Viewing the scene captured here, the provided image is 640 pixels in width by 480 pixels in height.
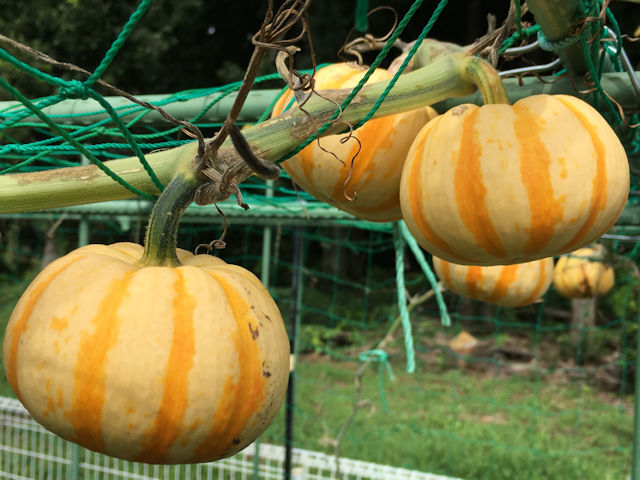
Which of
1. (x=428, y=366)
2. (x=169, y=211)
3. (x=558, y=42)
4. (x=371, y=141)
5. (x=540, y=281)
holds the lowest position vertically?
(x=428, y=366)

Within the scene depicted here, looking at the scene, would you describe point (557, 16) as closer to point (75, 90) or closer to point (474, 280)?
point (75, 90)

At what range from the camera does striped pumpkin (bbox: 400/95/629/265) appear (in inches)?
31.8

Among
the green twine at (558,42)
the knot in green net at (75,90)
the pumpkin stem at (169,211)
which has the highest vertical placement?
the green twine at (558,42)

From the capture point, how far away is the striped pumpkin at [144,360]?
0.70m

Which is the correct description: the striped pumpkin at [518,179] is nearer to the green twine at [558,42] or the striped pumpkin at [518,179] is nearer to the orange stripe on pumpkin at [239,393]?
the green twine at [558,42]

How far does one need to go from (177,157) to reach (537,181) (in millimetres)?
441

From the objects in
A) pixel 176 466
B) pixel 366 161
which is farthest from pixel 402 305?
pixel 176 466

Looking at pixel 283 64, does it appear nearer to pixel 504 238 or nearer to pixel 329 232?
pixel 504 238

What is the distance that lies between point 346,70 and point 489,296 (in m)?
0.98

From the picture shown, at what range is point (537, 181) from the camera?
2.62 ft

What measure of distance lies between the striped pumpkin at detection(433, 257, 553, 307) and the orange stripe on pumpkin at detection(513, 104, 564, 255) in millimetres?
1020

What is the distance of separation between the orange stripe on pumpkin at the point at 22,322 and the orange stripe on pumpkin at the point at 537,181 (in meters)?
0.57

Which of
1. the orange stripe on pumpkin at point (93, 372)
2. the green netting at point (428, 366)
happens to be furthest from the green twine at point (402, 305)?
the orange stripe on pumpkin at point (93, 372)

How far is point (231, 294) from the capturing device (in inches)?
30.9
